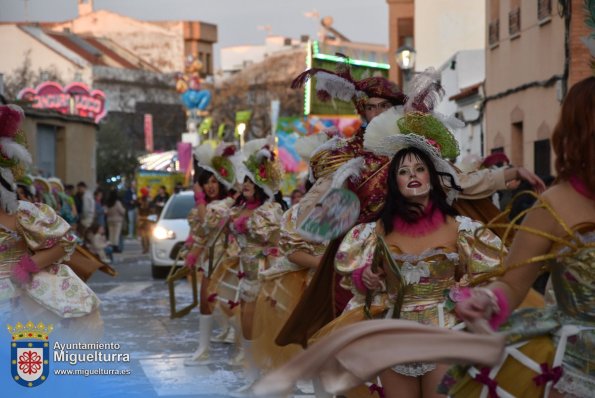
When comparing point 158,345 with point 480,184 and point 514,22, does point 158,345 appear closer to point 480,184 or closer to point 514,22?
point 480,184

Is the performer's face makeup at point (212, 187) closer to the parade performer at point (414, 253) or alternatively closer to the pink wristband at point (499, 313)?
the parade performer at point (414, 253)

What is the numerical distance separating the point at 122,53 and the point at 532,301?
9450 cm

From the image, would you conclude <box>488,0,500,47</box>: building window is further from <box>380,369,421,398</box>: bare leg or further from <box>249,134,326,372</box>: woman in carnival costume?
<box>380,369,421,398</box>: bare leg

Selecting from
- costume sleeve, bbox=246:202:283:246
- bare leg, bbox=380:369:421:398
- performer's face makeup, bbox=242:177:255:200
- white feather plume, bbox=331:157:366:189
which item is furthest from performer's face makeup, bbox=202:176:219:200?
bare leg, bbox=380:369:421:398

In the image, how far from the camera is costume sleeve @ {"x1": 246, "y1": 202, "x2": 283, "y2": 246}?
37.2 feet

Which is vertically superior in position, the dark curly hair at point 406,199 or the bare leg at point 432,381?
the dark curly hair at point 406,199

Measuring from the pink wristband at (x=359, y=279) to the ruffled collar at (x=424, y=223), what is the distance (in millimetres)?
257

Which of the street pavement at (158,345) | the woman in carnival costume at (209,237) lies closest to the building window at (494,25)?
the street pavement at (158,345)

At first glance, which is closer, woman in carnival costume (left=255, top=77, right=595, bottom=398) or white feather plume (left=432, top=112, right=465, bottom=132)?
woman in carnival costume (left=255, top=77, right=595, bottom=398)

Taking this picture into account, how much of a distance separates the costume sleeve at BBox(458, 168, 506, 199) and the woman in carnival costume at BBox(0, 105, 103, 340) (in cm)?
259

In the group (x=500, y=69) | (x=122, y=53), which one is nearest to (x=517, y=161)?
(x=500, y=69)

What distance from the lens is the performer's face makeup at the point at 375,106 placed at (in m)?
7.91

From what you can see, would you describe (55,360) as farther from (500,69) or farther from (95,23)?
(95,23)

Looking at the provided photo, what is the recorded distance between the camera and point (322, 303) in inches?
299
